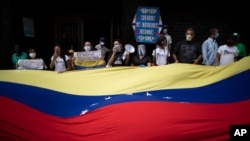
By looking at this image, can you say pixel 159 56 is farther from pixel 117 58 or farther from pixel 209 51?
pixel 209 51

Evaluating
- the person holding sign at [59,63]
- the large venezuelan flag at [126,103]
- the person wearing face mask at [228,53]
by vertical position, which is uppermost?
the person wearing face mask at [228,53]

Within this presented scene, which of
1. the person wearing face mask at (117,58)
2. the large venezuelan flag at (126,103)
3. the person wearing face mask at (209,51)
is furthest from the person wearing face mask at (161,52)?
the large venezuelan flag at (126,103)

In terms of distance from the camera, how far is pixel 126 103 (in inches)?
139

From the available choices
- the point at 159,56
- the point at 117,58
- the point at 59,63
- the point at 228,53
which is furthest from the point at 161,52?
the point at 59,63

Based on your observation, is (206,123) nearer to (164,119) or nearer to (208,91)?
(164,119)

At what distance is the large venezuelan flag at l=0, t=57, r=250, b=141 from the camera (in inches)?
126

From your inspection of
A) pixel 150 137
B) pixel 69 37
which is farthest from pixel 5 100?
pixel 69 37

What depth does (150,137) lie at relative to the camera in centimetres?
312

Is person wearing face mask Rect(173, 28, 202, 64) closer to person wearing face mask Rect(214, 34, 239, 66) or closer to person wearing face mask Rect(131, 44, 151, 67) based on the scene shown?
person wearing face mask Rect(214, 34, 239, 66)

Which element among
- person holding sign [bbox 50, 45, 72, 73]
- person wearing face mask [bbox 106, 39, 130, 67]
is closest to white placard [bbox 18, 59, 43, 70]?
person holding sign [bbox 50, 45, 72, 73]

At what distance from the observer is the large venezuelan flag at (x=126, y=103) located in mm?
3213

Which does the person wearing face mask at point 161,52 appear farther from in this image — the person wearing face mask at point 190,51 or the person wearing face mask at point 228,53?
the person wearing face mask at point 228,53

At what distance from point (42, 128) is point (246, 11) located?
8196 mm

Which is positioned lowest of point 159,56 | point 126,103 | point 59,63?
point 126,103
